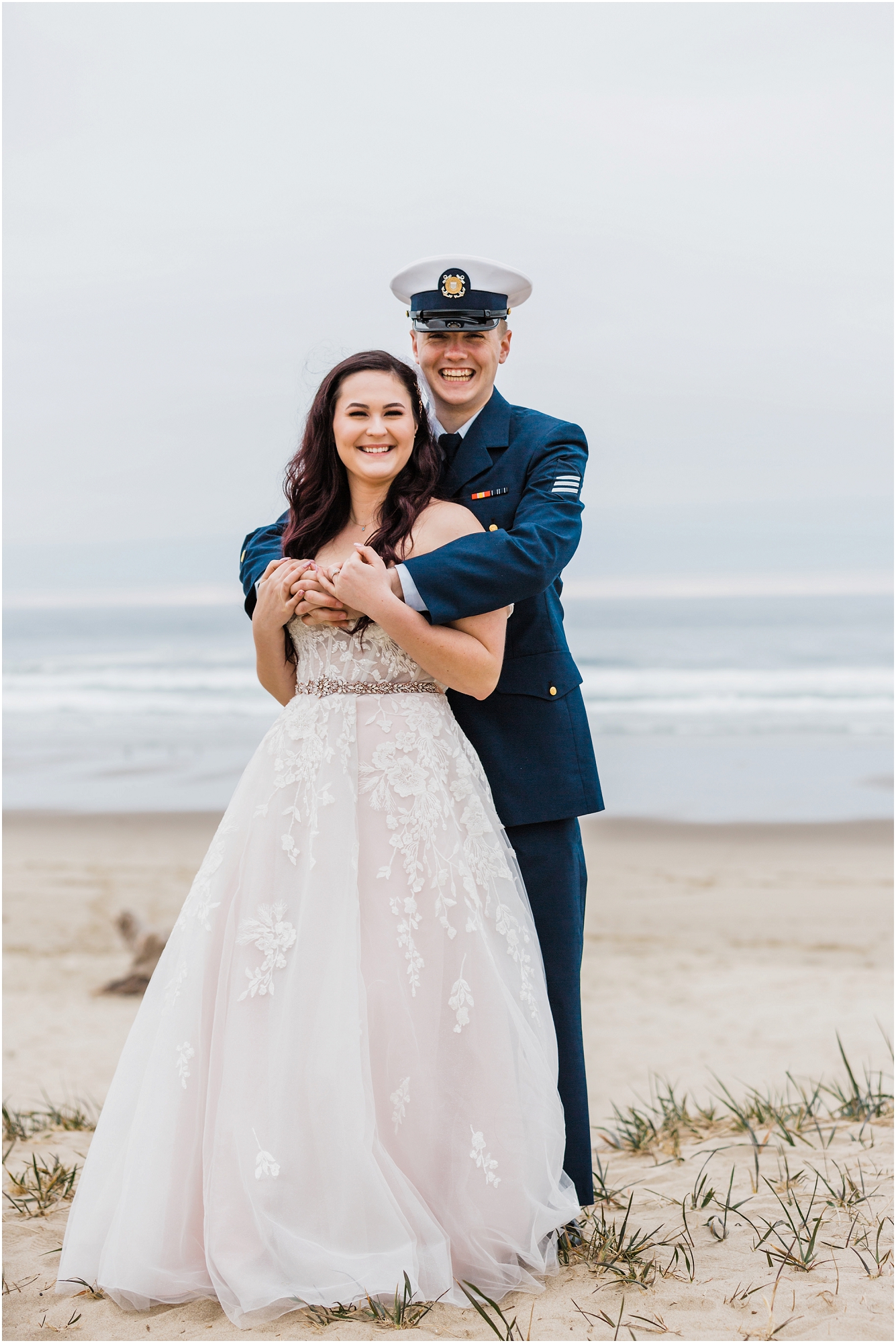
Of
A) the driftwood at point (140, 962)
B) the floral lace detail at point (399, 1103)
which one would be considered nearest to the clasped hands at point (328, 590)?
the floral lace detail at point (399, 1103)

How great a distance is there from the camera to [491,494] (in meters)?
3.19

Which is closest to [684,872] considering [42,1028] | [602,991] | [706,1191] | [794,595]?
[602,991]

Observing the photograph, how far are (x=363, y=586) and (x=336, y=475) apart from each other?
459 mm

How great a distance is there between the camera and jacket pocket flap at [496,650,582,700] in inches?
127

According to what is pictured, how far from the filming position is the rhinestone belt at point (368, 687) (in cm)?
295

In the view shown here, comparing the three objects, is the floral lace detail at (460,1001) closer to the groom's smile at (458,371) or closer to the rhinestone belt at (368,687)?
the rhinestone belt at (368,687)

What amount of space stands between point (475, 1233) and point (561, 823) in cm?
107

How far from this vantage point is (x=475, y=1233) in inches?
108

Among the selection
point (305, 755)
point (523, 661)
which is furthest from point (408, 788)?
point (523, 661)

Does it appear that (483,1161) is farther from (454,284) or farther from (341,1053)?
(454,284)

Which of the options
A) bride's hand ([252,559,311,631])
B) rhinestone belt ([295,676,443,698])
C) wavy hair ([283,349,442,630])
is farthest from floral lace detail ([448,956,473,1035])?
wavy hair ([283,349,442,630])

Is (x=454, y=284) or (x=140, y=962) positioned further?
(x=140, y=962)

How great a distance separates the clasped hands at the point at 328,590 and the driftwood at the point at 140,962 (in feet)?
15.7

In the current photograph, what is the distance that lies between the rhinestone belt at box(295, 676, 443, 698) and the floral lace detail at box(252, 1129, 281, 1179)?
3.54 ft
